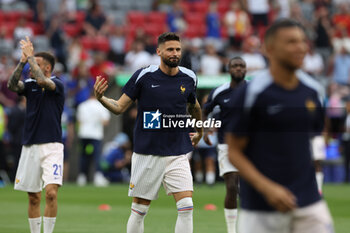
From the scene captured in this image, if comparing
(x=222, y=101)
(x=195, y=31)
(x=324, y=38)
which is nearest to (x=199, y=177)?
(x=195, y=31)

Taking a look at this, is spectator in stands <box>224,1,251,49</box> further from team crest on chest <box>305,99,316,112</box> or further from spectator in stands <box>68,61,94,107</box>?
team crest on chest <box>305,99,316,112</box>

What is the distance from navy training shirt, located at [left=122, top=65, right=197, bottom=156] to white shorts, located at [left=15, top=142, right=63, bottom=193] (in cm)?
152

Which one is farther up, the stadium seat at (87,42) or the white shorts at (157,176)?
the stadium seat at (87,42)

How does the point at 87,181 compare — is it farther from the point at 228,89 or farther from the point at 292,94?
the point at 292,94

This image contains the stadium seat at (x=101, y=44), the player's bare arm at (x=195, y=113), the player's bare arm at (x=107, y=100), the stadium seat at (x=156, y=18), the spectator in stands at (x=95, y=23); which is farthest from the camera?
the stadium seat at (x=156, y=18)

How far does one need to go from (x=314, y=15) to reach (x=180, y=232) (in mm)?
23312

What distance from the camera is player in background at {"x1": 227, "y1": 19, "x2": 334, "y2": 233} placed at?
216 inches

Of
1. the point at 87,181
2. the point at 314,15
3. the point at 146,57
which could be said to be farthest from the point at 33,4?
the point at 314,15

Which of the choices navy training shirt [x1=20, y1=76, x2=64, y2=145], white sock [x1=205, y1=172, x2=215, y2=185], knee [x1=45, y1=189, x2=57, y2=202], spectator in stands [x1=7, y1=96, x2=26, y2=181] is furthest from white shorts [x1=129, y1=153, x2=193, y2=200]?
spectator in stands [x1=7, y1=96, x2=26, y2=181]

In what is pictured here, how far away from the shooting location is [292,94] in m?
5.63

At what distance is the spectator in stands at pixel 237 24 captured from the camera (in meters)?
27.4

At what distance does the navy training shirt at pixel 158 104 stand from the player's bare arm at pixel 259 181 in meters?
3.68

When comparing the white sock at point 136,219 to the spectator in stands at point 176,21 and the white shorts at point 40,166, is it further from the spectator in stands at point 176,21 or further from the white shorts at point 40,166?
the spectator in stands at point 176,21

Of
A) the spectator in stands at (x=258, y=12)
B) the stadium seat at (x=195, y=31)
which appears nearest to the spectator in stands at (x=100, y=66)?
the stadium seat at (x=195, y=31)
